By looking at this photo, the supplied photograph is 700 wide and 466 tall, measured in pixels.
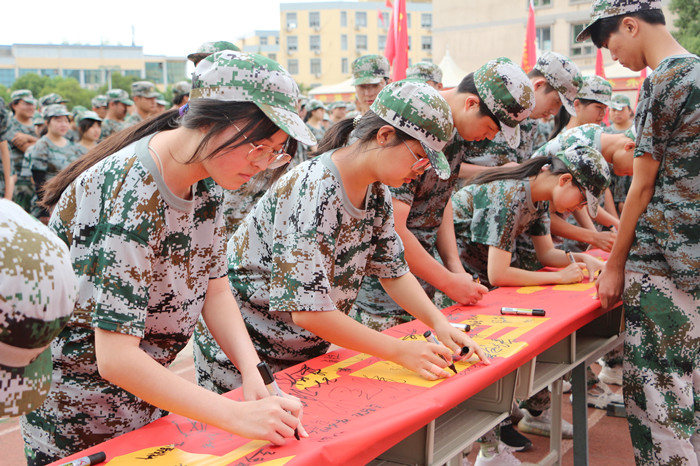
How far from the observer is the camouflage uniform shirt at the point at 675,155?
6.86 feet

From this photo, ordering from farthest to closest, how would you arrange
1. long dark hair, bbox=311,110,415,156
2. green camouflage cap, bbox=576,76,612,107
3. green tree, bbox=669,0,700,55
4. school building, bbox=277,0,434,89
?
school building, bbox=277,0,434,89 → green tree, bbox=669,0,700,55 → green camouflage cap, bbox=576,76,612,107 → long dark hair, bbox=311,110,415,156

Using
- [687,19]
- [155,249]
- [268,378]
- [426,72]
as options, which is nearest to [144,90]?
[426,72]

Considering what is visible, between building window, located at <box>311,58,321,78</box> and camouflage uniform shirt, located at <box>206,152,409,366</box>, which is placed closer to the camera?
camouflage uniform shirt, located at <box>206,152,409,366</box>

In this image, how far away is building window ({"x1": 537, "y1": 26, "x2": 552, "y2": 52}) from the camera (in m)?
25.0

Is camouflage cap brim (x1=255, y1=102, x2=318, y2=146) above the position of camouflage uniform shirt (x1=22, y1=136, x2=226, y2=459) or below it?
above

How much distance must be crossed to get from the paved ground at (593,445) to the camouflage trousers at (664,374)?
0.84m

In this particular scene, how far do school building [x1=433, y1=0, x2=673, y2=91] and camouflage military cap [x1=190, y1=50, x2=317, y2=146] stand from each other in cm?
2340

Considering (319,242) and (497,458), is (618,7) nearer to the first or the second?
(319,242)

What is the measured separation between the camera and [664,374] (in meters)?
2.20

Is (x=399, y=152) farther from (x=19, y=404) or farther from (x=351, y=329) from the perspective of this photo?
(x=19, y=404)

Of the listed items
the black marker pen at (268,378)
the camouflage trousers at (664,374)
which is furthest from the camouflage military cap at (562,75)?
the black marker pen at (268,378)

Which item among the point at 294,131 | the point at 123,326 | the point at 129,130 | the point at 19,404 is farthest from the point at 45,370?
the point at 129,130

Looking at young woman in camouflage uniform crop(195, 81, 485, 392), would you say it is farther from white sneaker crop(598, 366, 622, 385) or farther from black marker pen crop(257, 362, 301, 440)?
white sneaker crop(598, 366, 622, 385)

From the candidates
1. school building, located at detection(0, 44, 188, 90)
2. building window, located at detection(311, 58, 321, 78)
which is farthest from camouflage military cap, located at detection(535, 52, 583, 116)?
school building, located at detection(0, 44, 188, 90)
